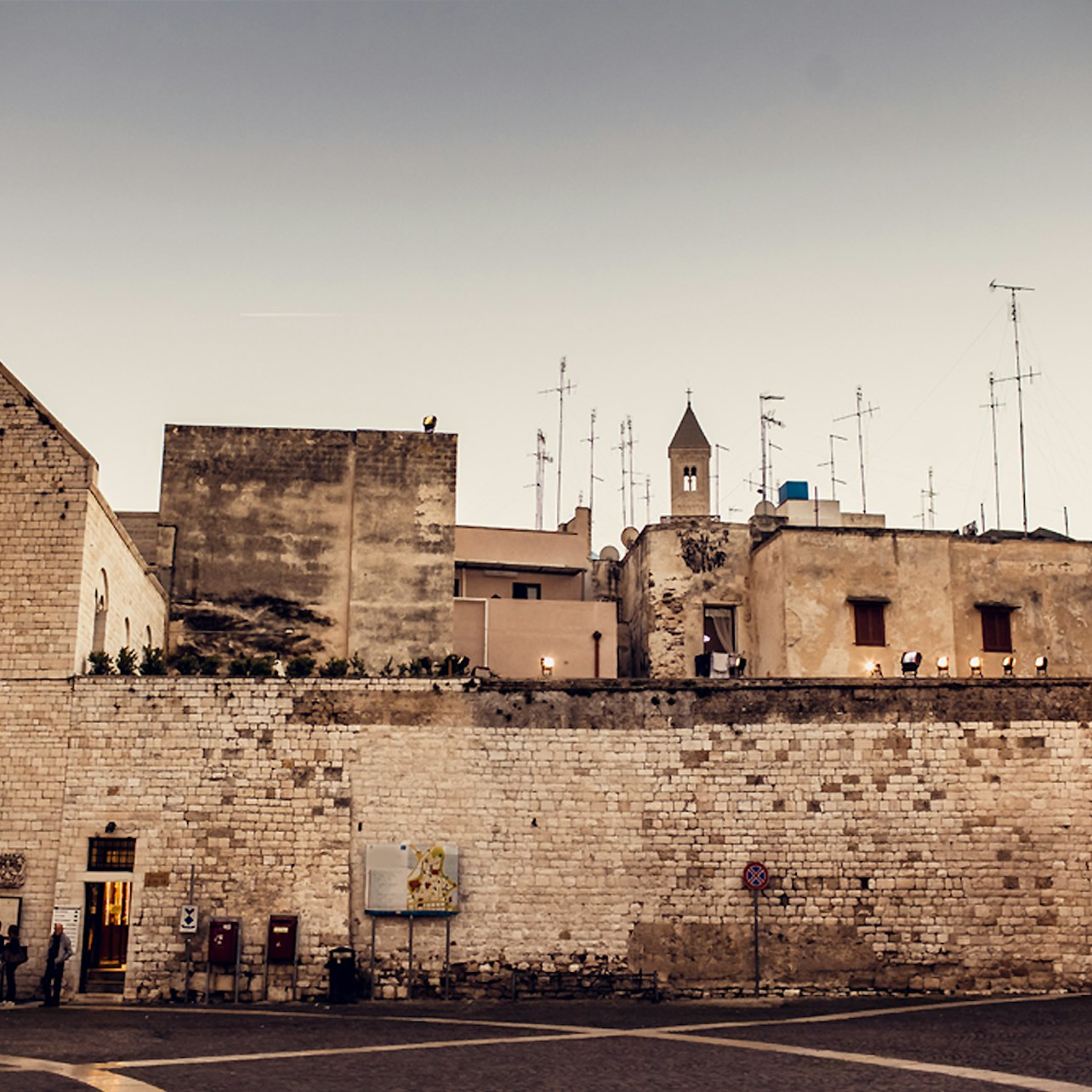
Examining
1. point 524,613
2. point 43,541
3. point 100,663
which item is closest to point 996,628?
point 524,613

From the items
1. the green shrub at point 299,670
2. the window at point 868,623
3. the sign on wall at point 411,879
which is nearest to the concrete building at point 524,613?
the window at point 868,623

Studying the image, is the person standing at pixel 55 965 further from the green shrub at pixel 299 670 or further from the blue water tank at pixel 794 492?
the blue water tank at pixel 794 492

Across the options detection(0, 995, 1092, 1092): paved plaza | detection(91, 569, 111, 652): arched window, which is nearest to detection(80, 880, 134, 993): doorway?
detection(0, 995, 1092, 1092): paved plaza

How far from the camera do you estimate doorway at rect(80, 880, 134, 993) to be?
71.2 ft


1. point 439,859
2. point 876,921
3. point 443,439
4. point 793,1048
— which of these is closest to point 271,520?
point 443,439

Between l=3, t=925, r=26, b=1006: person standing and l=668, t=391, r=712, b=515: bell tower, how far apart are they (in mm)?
22430

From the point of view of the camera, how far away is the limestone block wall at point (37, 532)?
885 inches

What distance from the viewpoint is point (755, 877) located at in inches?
854

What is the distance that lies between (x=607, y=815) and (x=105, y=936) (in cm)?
879

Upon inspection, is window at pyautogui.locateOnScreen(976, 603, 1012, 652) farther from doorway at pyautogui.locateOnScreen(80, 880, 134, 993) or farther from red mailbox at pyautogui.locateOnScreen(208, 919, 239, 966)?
doorway at pyautogui.locateOnScreen(80, 880, 134, 993)

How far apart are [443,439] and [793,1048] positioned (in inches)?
702

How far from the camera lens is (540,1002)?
21297 mm

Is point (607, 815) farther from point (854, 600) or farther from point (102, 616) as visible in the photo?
point (854, 600)

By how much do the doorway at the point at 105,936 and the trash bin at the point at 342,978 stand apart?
137 inches
